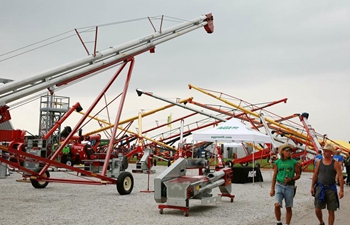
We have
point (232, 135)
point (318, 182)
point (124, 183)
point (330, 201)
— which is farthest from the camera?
point (232, 135)

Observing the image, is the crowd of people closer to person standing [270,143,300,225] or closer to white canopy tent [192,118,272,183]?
person standing [270,143,300,225]

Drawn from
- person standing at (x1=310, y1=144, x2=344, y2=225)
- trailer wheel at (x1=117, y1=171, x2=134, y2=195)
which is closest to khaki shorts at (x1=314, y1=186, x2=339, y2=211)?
person standing at (x1=310, y1=144, x2=344, y2=225)

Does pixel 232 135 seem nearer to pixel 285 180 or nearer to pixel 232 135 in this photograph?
pixel 232 135

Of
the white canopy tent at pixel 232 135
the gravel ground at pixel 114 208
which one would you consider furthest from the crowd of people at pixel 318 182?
the white canopy tent at pixel 232 135

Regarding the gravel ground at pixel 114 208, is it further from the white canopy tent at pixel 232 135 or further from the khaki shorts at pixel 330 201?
the white canopy tent at pixel 232 135

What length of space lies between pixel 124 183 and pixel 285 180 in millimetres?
7663

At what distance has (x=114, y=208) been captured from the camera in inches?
464

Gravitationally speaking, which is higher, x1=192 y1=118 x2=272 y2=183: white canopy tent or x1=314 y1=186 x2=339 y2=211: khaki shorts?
x1=192 y1=118 x2=272 y2=183: white canopy tent

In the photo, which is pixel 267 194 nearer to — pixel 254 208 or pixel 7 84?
pixel 254 208

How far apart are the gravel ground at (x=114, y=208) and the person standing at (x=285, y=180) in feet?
4.76

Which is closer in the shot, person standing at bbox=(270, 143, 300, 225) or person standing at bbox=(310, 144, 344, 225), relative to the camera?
person standing at bbox=(310, 144, 344, 225)

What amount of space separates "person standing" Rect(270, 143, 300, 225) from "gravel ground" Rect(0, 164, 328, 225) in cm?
145

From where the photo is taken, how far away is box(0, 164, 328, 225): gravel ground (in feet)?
32.7

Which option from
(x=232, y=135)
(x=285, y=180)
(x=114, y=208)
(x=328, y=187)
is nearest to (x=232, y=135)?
(x=232, y=135)
